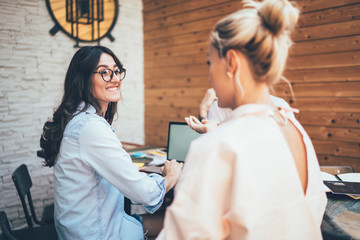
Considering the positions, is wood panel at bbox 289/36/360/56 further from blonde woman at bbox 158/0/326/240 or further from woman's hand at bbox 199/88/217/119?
blonde woman at bbox 158/0/326/240

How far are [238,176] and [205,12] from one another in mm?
3415

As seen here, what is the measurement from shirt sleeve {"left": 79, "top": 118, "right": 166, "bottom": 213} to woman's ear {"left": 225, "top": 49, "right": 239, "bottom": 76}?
2.26 ft

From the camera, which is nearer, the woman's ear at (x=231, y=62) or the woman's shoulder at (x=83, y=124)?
the woman's ear at (x=231, y=62)

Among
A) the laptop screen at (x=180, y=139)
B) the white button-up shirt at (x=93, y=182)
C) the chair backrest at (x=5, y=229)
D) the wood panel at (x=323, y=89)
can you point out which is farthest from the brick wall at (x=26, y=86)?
the wood panel at (x=323, y=89)

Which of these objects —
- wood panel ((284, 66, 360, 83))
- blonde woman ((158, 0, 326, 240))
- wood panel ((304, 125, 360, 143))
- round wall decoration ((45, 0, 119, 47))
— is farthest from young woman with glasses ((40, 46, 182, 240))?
round wall decoration ((45, 0, 119, 47))

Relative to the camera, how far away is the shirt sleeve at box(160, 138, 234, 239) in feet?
2.20

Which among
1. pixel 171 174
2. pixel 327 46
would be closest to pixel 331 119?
pixel 327 46

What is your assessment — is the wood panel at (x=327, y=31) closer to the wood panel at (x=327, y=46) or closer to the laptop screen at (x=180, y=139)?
the wood panel at (x=327, y=46)

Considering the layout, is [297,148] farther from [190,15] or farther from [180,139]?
[190,15]

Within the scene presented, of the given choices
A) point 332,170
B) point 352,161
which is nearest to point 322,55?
point 352,161

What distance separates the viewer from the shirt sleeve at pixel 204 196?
2.20 feet

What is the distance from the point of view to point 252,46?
738mm

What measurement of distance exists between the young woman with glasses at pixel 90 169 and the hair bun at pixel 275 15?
2.72 ft

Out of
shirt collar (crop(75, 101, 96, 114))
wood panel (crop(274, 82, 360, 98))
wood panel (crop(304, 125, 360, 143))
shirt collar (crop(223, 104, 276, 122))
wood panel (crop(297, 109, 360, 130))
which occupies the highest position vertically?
wood panel (crop(274, 82, 360, 98))
